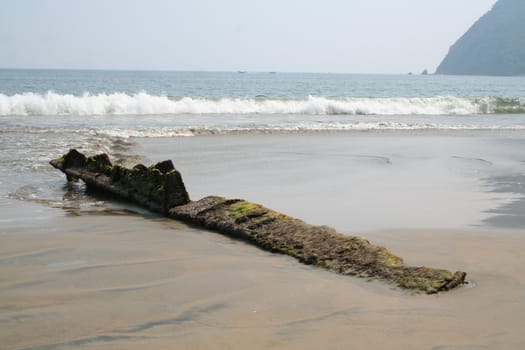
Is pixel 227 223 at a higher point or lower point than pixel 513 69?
lower

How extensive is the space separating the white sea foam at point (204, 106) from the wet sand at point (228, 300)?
25.8m

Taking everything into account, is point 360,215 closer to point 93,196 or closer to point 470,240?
point 470,240

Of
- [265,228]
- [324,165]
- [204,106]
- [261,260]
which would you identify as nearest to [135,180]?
[265,228]

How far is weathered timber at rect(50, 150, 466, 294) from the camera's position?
442 cm

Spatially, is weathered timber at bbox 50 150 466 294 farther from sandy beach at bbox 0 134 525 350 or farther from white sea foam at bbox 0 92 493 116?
white sea foam at bbox 0 92 493 116

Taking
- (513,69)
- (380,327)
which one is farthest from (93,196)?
(513,69)

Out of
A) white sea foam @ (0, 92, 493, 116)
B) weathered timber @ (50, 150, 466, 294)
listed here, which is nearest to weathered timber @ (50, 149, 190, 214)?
weathered timber @ (50, 150, 466, 294)

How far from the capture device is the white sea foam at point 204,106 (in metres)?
30.4

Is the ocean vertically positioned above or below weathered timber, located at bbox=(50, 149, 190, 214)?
below

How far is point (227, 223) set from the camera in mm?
6066

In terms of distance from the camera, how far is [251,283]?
14.4 feet

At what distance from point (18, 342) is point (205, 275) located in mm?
1590

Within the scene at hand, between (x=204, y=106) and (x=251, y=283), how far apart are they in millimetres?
30613

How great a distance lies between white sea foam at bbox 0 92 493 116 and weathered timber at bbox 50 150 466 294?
2288 cm
